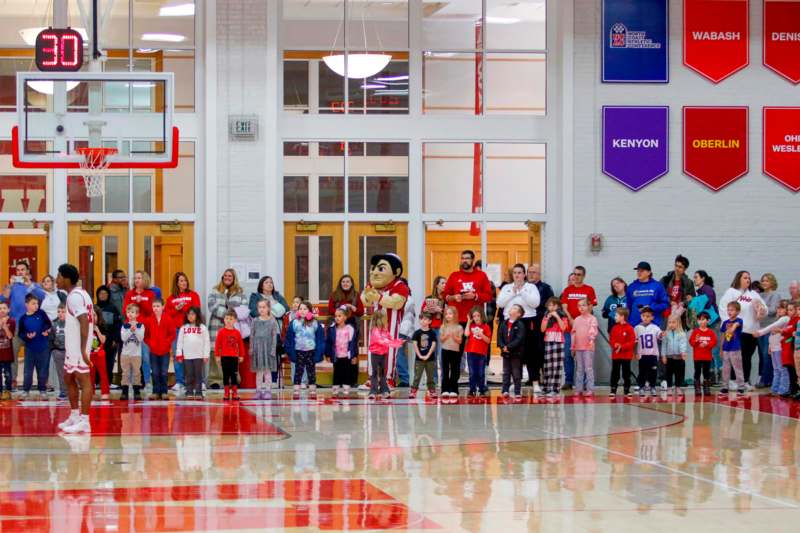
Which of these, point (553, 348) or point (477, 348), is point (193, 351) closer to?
point (477, 348)

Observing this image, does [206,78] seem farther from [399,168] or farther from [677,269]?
[677,269]

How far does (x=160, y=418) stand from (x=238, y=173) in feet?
22.3

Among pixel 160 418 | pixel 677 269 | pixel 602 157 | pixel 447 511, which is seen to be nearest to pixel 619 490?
pixel 447 511

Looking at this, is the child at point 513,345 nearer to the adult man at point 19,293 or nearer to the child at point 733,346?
the child at point 733,346

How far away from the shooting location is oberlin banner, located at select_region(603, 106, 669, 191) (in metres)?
21.7

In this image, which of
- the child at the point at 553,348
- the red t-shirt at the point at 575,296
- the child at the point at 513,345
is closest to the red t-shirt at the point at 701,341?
the red t-shirt at the point at 575,296

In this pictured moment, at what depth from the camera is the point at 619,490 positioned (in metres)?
9.80

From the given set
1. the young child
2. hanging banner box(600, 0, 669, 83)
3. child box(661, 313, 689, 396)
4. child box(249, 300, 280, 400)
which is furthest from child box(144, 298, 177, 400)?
hanging banner box(600, 0, 669, 83)

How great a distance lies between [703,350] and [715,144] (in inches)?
170

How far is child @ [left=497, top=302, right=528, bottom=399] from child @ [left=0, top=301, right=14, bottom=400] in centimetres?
687

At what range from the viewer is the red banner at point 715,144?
859 inches

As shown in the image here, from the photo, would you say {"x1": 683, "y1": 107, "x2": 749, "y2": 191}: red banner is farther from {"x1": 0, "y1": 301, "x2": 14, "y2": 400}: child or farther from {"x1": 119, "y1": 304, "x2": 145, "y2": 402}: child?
{"x1": 0, "y1": 301, "x2": 14, "y2": 400}: child

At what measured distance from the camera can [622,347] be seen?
1891 cm

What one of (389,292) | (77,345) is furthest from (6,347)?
(389,292)
